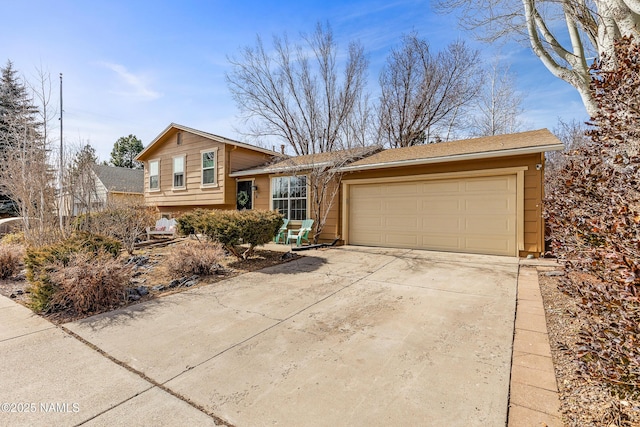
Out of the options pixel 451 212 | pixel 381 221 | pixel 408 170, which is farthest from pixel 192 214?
pixel 451 212

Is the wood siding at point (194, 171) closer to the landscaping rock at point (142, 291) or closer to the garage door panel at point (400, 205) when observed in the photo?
the garage door panel at point (400, 205)

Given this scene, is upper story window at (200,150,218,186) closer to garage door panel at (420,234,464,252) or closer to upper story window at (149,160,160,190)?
upper story window at (149,160,160,190)

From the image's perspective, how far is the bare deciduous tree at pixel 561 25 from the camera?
4242mm

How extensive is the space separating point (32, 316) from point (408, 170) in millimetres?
8046

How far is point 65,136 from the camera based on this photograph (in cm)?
750

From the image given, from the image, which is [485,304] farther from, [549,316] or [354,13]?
[354,13]

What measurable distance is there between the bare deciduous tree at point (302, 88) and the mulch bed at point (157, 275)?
9.84 m

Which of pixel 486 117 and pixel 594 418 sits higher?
pixel 486 117

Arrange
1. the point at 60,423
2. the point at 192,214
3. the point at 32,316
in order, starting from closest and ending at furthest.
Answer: the point at 60,423, the point at 32,316, the point at 192,214

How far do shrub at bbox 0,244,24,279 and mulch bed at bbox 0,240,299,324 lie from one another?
176 millimetres

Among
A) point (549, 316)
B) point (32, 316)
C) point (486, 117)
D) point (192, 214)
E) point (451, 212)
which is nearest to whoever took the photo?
point (549, 316)

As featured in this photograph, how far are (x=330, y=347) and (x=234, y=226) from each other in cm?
390

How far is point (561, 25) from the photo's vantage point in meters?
5.92

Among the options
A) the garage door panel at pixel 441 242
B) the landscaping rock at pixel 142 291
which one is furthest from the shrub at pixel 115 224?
the garage door panel at pixel 441 242
